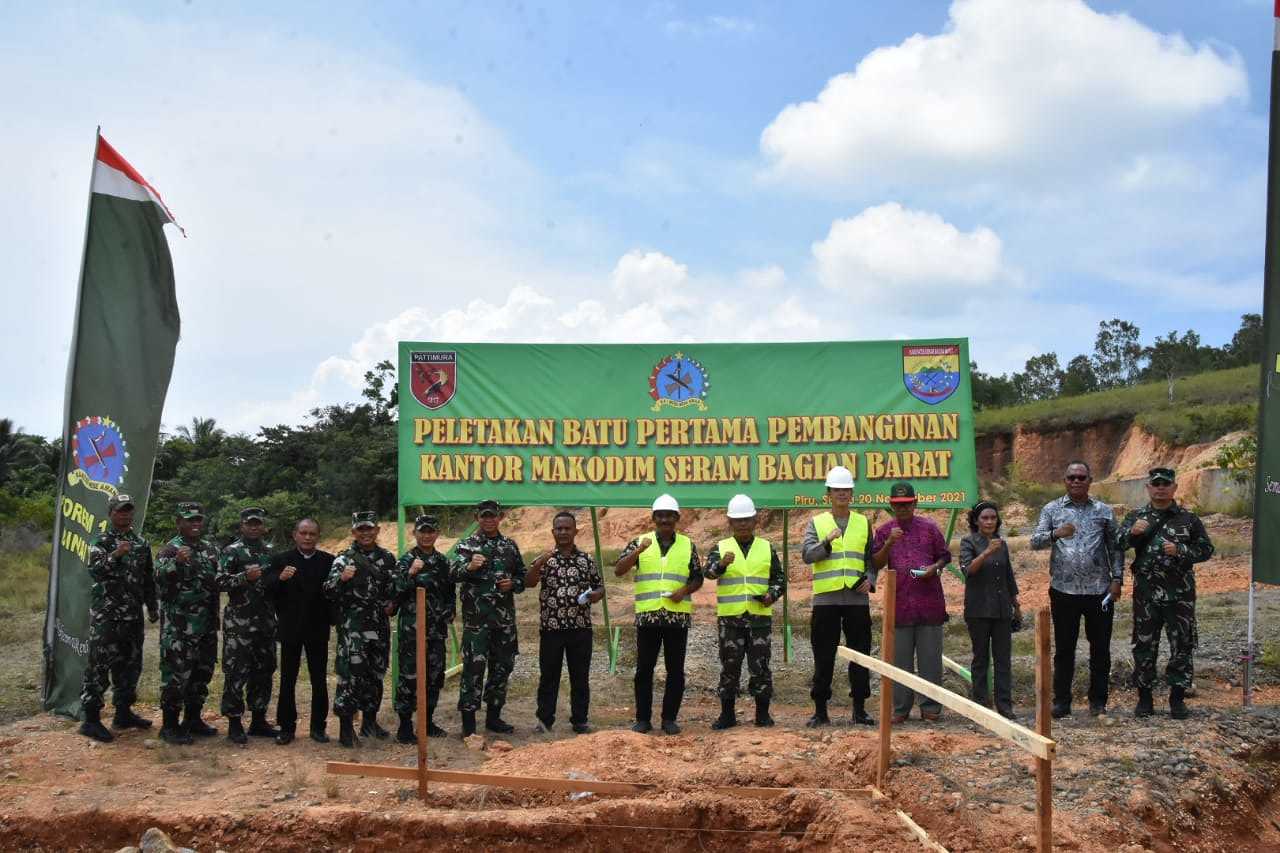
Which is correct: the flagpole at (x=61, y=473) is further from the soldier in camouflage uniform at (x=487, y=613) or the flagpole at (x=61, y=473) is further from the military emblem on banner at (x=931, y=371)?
the military emblem on banner at (x=931, y=371)

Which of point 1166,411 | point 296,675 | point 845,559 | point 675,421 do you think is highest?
point 1166,411

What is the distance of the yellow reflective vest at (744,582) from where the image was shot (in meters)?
7.68

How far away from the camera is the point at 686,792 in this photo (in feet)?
19.8

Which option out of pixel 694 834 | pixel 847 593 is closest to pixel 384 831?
pixel 694 834

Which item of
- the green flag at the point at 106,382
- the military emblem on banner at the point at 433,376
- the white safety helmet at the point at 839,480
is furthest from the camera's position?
the military emblem on banner at the point at 433,376

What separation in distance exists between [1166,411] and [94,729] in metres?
29.8

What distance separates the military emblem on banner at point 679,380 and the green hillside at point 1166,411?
22.5 metres

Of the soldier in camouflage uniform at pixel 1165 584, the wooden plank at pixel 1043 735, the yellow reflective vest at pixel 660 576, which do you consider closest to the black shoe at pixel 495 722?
the yellow reflective vest at pixel 660 576

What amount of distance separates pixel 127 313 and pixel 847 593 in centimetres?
617

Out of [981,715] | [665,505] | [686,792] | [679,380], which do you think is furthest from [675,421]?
[981,715]

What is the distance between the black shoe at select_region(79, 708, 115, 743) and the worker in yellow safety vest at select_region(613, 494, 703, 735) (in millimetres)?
3717

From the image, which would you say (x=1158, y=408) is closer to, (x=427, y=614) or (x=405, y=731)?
(x=427, y=614)

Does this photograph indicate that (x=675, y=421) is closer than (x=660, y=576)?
No

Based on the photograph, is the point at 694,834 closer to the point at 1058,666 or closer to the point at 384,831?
the point at 384,831
